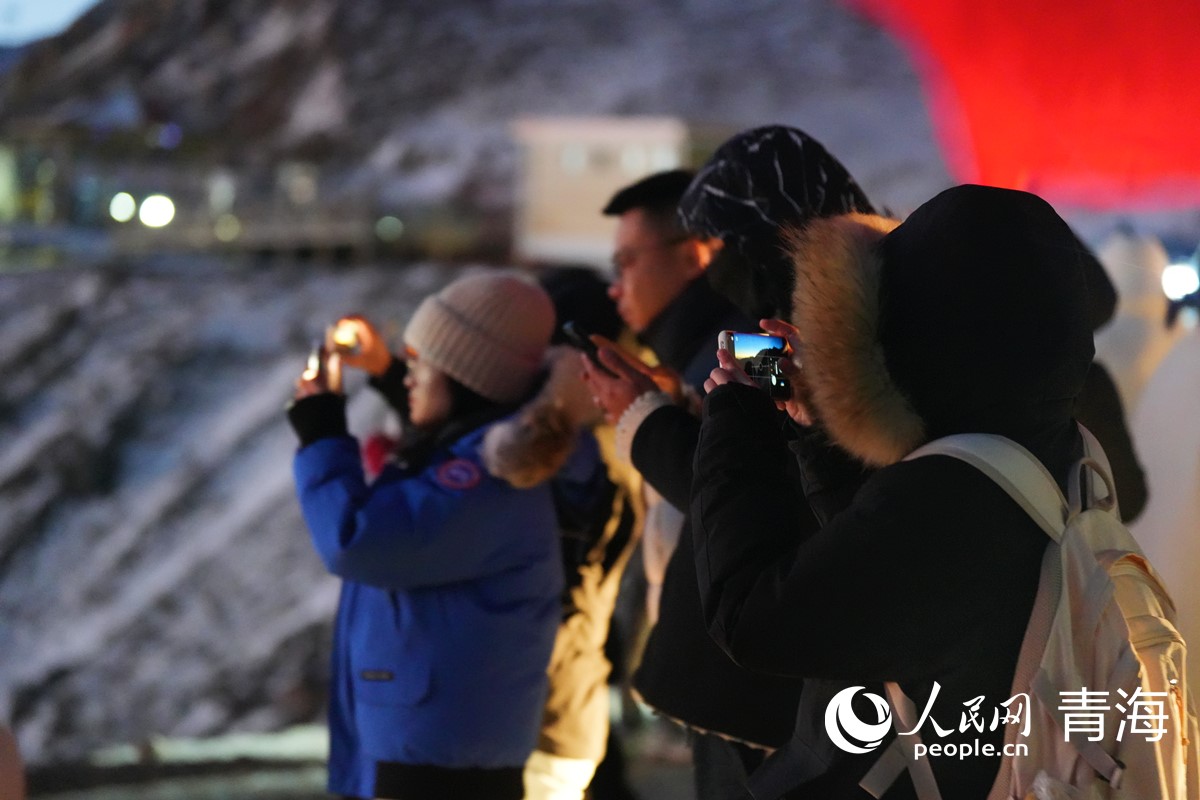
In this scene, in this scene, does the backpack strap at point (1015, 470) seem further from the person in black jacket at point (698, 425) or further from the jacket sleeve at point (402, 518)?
the jacket sleeve at point (402, 518)

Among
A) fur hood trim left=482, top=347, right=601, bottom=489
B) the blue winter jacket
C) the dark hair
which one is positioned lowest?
the blue winter jacket

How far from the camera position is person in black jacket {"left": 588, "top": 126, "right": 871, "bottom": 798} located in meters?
1.48

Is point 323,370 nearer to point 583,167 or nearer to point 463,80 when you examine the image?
point 583,167

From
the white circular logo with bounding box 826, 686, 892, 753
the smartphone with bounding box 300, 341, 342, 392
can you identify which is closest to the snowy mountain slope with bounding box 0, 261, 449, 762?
the smartphone with bounding box 300, 341, 342, 392

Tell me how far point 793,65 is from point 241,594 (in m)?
3.67

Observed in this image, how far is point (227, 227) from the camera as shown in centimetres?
566

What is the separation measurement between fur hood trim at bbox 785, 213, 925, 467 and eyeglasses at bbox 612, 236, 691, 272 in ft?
3.24

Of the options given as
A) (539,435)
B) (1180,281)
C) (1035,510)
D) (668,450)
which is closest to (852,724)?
(1035,510)

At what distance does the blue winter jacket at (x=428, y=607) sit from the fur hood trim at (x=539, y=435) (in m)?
0.05

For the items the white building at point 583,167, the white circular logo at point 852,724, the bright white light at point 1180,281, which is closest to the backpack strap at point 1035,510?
the white circular logo at point 852,724

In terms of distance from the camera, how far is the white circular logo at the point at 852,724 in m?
1.05

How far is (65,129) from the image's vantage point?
16.7 ft

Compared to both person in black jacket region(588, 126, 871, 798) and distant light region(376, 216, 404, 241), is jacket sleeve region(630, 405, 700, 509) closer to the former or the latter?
person in black jacket region(588, 126, 871, 798)

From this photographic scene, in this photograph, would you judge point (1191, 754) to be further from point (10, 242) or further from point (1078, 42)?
point (10, 242)
